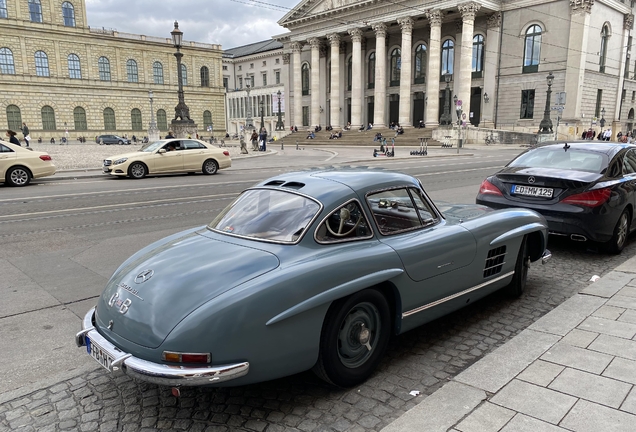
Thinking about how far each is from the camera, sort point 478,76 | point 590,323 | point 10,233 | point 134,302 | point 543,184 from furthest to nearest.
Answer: point 478,76
point 10,233
point 543,184
point 590,323
point 134,302

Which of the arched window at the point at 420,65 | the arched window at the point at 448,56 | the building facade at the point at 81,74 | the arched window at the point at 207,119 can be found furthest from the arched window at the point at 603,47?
the arched window at the point at 207,119

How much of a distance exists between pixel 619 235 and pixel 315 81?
62831 mm

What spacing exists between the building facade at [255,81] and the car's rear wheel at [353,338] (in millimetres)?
85316

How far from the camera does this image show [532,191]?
6625mm

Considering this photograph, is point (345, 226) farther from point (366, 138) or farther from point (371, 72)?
point (371, 72)

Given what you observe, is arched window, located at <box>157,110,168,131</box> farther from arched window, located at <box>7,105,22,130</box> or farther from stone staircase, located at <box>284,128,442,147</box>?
stone staircase, located at <box>284,128,442,147</box>

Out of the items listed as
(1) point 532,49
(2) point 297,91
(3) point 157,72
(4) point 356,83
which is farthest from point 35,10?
(1) point 532,49

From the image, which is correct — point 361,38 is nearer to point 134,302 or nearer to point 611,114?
point 611,114

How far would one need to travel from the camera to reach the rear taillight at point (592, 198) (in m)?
6.11

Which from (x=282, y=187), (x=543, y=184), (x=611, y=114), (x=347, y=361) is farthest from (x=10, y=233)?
(x=611, y=114)

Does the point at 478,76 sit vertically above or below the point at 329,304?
above

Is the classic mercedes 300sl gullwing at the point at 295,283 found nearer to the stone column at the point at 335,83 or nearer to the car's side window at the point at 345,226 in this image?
the car's side window at the point at 345,226

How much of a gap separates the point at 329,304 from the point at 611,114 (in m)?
63.1

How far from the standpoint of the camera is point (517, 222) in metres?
4.59
